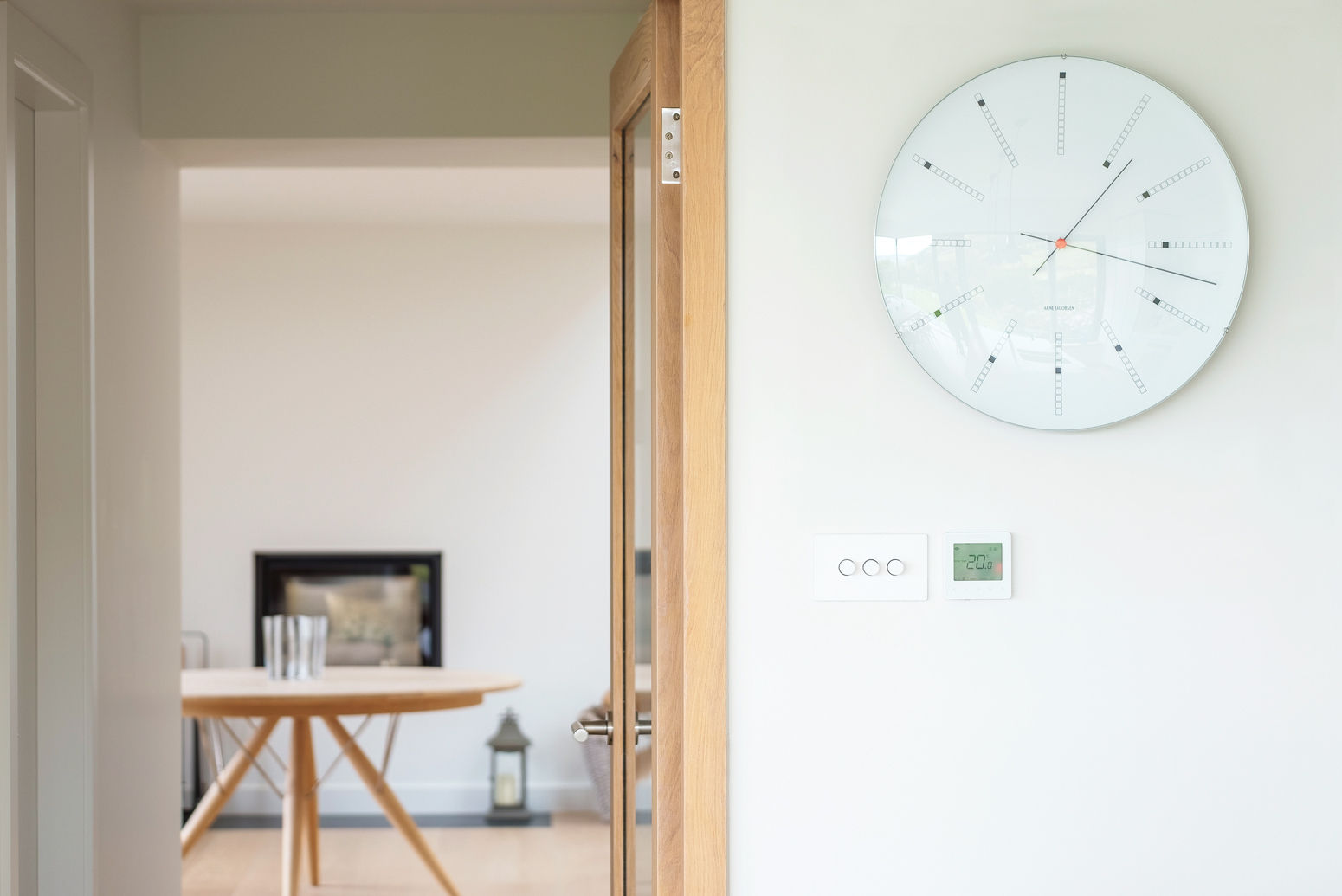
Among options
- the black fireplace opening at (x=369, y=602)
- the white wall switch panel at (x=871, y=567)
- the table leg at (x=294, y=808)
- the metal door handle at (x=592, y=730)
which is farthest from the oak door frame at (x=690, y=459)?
the black fireplace opening at (x=369, y=602)

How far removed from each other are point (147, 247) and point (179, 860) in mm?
1605

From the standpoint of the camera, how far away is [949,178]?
1.50 metres

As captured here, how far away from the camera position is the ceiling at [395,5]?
8.69 ft

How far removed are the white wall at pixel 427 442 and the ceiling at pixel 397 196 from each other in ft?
0.45

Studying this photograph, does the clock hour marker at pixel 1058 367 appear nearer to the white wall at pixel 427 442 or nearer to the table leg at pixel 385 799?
the table leg at pixel 385 799

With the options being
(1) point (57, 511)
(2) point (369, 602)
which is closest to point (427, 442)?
(2) point (369, 602)

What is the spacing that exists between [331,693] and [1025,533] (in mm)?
2711

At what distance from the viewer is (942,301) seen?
58.9 inches

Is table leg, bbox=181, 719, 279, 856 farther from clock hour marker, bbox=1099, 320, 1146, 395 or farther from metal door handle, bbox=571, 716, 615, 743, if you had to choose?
clock hour marker, bbox=1099, 320, 1146, 395

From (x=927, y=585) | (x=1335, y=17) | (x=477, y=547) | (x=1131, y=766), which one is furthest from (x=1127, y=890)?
(x=477, y=547)

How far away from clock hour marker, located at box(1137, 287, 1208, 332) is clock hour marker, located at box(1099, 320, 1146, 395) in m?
0.06

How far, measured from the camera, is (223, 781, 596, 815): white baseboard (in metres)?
5.13

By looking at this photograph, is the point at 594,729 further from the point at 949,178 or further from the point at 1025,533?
the point at 949,178

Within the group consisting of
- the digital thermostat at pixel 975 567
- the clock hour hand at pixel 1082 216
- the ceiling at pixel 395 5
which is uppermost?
the ceiling at pixel 395 5
